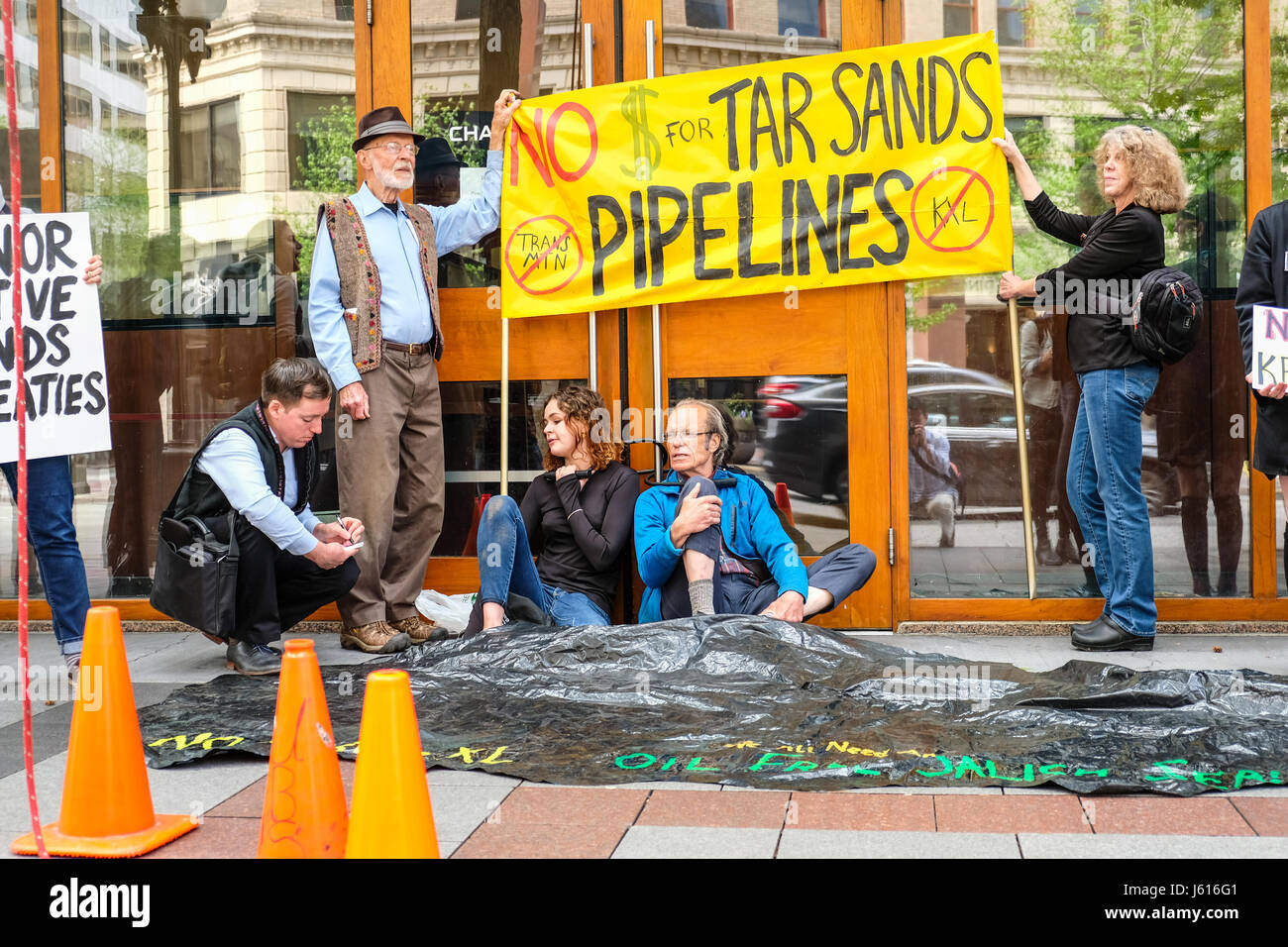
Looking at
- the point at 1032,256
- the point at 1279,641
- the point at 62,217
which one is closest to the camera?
the point at 62,217

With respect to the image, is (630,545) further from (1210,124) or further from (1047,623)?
(1210,124)

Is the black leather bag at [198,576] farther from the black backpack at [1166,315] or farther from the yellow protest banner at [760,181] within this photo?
the black backpack at [1166,315]

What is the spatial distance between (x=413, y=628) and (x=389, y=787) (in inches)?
128

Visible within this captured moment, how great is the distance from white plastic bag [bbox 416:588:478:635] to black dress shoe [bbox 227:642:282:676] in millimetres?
784

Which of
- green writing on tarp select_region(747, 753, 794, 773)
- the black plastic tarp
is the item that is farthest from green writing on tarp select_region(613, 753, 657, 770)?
green writing on tarp select_region(747, 753, 794, 773)

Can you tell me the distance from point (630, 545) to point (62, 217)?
108 inches

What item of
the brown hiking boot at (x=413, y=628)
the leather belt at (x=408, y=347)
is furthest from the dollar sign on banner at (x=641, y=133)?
the brown hiking boot at (x=413, y=628)

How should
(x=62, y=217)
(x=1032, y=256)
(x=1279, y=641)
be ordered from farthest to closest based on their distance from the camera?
(x=1032, y=256) → (x=1279, y=641) → (x=62, y=217)

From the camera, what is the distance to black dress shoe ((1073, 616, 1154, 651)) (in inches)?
217

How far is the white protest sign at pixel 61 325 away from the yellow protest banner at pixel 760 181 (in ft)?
6.09

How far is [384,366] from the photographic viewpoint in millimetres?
5805

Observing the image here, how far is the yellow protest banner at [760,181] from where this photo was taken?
18.8 feet

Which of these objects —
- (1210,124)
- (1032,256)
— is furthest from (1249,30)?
(1032,256)

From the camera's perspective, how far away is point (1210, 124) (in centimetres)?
589
